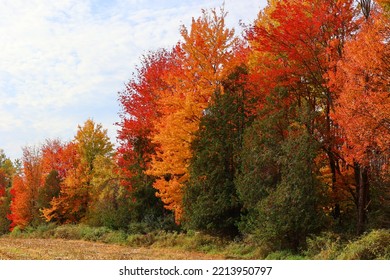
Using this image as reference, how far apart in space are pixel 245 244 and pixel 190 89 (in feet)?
30.8

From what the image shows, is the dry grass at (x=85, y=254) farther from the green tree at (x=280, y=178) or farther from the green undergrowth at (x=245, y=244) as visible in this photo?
the green tree at (x=280, y=178)

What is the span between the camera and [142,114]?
35562 mm

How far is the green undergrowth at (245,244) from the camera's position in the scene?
52.7 ft

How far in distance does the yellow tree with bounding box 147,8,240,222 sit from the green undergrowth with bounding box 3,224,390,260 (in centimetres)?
240

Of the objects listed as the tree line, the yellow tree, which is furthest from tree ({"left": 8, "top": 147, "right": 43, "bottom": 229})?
the yellow tree

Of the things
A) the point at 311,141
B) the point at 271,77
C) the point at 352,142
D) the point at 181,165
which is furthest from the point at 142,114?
the point at 352,142

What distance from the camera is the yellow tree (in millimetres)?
25703

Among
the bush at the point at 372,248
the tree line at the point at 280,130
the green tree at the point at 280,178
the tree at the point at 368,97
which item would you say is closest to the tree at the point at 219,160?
the tree line at the point at 280,130

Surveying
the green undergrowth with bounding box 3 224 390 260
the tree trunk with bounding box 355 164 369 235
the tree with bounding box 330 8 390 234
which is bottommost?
the green undergrowth with bounding box 3 224 390 260

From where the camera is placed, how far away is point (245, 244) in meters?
22.5

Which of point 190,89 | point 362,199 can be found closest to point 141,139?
point 190,89

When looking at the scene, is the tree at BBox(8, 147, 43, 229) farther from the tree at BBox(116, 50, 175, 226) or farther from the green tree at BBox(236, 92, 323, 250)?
the green tree at BBox(236, 92, 323, 250)

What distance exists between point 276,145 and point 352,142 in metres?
4.37

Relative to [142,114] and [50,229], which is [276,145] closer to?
[142,114]
